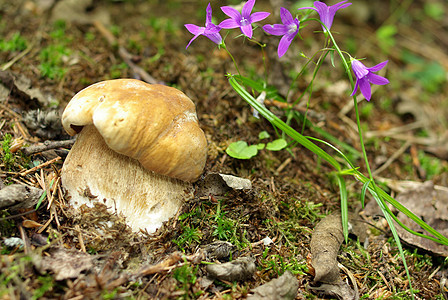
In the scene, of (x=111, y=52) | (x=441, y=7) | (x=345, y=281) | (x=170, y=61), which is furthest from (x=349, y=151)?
(x=441, y=7)

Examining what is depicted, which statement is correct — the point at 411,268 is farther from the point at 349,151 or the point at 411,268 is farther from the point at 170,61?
the point at 170,61

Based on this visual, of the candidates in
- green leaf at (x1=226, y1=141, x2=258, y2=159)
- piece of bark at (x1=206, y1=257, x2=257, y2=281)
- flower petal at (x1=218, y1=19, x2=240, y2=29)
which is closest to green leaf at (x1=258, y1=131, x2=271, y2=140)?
green leaf at (x1=226, y1=141, x2=258, y2=159)

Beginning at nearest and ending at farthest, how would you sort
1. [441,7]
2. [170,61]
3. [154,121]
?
[154,121] → [170,61] → [441,7]

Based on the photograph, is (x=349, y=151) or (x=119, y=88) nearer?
(x=119, y=88)

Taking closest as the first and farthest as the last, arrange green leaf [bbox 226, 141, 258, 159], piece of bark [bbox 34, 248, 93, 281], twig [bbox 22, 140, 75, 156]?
1. piece of bark [bbox 34, 248, 93, 281]
2. twig [bbox 22, 140, 75, 156]
3. green leaf [bbox 226, 141, 258, 159]

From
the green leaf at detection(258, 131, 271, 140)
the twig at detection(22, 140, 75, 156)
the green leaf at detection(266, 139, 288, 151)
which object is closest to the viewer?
the twig at detection(22, 140, 75, 156)

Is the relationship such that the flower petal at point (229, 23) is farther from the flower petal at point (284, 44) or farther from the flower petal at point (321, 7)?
the flower petal at point (321, 7)

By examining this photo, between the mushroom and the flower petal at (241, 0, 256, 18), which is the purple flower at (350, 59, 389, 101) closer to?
the flower petal at (241, 0, 256, 18)
